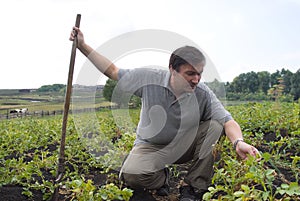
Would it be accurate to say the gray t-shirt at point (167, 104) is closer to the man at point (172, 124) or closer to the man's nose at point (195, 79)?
the man at point (172, 124)

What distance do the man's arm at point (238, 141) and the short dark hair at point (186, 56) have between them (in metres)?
0.62

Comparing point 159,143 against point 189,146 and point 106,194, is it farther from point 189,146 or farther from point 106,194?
point 106,194

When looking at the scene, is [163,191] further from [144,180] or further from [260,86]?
[260,86]

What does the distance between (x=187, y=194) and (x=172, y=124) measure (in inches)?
24.3

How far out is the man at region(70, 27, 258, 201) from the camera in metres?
3.20

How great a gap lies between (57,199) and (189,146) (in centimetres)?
121

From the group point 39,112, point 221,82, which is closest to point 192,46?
point 221,82

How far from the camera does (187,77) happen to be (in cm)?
308

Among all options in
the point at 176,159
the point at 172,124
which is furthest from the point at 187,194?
the point at 172,124

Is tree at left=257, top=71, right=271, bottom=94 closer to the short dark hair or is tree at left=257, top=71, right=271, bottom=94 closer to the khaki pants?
the khaki pants

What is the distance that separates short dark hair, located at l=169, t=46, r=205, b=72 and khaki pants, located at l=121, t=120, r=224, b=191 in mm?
593

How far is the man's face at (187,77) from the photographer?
9.99 ft

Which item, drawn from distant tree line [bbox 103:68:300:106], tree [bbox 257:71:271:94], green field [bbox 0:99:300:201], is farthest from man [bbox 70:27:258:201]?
tree [bbox 257:71:271:94]

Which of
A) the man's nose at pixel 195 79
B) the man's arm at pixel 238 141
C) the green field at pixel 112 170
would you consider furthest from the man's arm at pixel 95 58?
the man's arm at pixel 238 141
